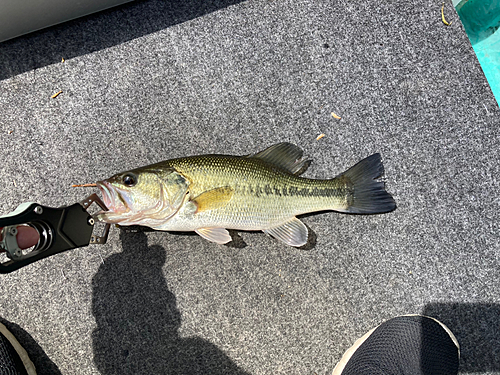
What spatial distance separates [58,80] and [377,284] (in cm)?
177

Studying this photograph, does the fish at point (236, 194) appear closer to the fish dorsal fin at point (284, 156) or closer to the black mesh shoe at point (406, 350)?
the fish dorsal fin at point (284, 156)

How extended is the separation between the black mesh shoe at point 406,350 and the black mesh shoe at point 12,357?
133 cm

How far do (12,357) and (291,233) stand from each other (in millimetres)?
1274

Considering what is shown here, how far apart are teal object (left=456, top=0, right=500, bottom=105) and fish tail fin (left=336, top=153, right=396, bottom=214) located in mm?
1237

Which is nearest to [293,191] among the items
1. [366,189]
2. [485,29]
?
[366,189]

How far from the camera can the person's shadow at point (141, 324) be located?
4.52 ft

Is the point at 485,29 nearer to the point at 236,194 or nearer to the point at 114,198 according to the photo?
the point at 236,194

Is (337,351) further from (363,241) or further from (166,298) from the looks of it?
(166,298)

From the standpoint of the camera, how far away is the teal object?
179 cm

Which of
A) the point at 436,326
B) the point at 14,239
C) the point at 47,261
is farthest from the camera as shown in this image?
the point at 47,261

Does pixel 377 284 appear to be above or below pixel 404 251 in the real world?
below

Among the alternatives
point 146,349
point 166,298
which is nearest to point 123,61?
point 166,298

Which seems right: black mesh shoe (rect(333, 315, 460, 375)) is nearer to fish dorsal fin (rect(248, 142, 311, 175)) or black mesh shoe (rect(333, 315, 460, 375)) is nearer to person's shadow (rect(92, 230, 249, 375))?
person's shadow (rect(92, 230, 249, 375))

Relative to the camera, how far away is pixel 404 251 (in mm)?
1383
